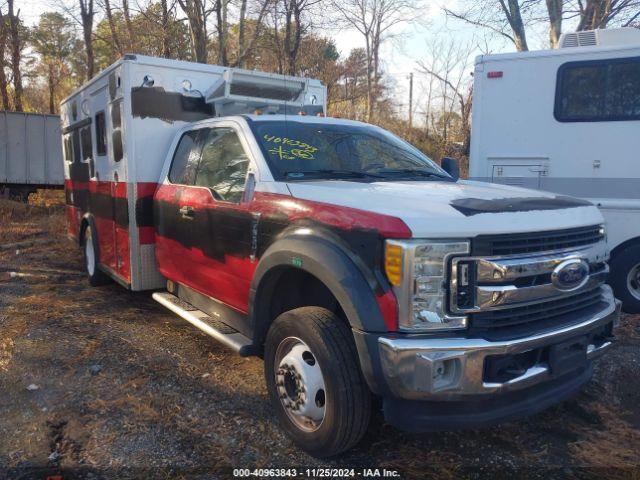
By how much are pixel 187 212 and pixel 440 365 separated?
2.71 metres

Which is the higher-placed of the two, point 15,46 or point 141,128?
point 15,46

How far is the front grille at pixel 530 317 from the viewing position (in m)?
2.65

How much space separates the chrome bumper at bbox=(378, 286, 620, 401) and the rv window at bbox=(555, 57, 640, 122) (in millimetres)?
4289

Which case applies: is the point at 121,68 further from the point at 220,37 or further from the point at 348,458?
the point at 220,37

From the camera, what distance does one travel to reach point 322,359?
2.86 m

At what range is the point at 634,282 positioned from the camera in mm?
5734

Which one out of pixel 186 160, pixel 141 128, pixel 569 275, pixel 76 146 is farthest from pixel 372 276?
pixel 76 146

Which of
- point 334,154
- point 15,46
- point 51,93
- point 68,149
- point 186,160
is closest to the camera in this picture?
point 334,154

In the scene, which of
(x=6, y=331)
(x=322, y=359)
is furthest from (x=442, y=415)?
(x=6, y=331)

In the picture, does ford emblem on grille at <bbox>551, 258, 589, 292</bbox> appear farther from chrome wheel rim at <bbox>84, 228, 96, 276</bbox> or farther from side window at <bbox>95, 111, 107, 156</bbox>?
chrome wheel rim at <bbox>84, 228, 96, 276</bbox>

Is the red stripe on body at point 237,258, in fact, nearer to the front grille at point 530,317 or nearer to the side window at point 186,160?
the side window at point 186,160

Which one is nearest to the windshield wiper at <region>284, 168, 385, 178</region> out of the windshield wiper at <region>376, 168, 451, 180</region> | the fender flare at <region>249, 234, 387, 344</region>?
the windshield wiper at <region>376, 168, 451, 180</region>

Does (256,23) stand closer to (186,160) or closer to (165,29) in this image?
(165,29)

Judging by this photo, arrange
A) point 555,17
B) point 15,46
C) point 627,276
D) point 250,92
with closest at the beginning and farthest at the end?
point 250,92 → point 627,276 → point 555,17 → point 15,46
